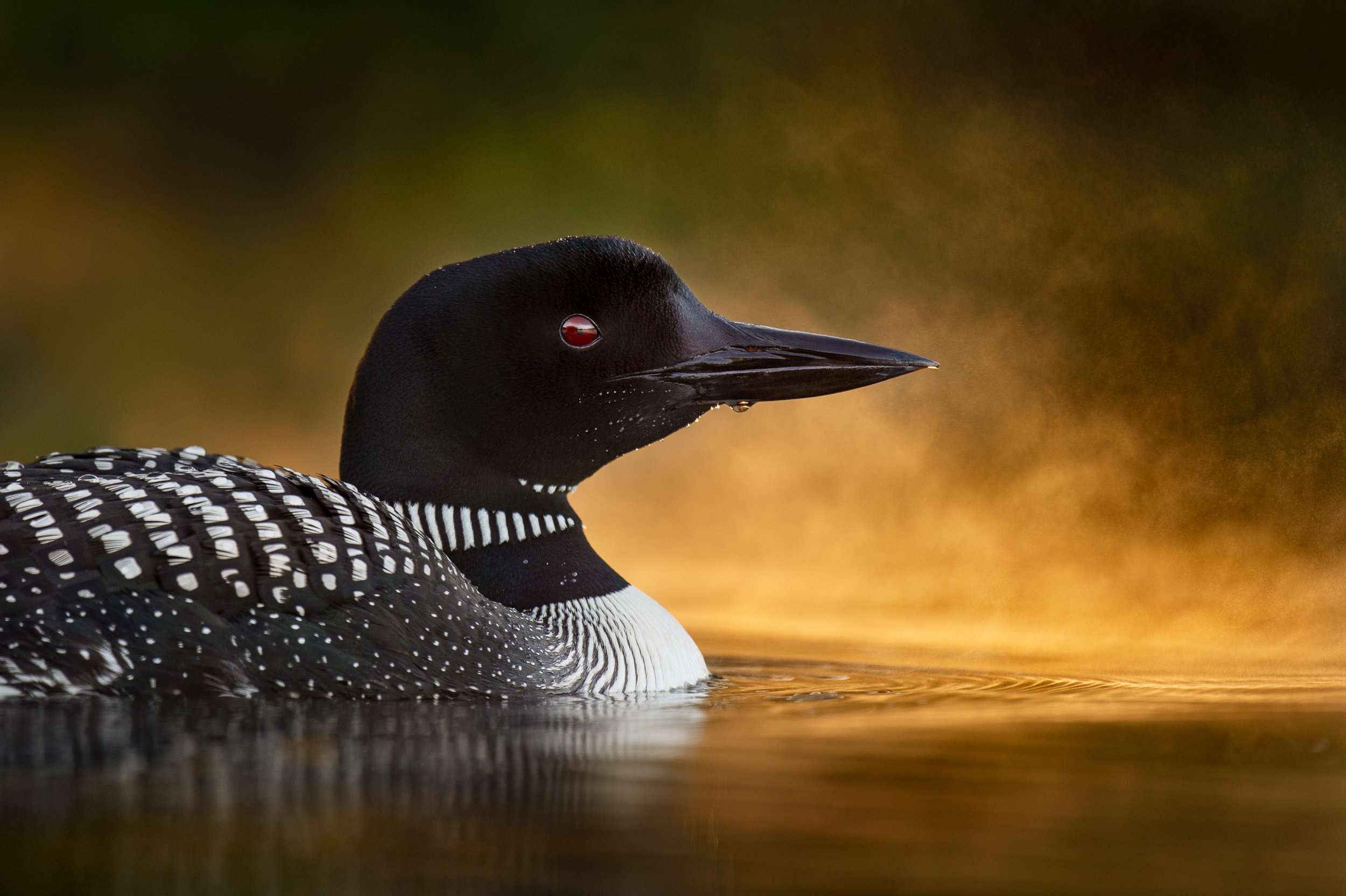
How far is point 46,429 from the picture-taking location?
19.7 ft

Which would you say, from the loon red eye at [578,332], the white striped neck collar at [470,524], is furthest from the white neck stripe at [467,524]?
the loon red eye at [578,332]

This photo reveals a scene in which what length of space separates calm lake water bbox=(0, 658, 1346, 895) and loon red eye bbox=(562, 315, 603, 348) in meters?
0.71

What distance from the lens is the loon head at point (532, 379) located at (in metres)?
2.69

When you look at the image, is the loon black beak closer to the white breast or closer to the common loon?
the common loon

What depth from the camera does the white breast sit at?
257 centimetres

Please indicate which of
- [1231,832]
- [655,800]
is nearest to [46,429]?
[655,800]

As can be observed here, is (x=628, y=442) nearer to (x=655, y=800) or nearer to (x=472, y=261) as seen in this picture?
(x=472, y=261)

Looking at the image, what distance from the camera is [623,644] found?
2.65 m

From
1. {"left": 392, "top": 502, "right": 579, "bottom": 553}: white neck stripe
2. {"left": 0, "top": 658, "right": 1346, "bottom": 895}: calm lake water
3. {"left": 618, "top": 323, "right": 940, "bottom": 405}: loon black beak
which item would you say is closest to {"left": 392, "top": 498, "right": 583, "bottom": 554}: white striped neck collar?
{"left": 392, "top": 502, "right": 579, "bottom": 553}: white neck stripe

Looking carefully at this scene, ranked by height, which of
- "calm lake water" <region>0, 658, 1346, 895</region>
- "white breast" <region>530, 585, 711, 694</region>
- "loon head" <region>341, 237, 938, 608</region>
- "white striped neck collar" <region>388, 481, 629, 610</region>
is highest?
"loon head" <region>341, 237, 938, 608</region>

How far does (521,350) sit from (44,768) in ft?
4.30

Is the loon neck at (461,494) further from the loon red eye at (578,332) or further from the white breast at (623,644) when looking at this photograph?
the loon red eye at (578,332)

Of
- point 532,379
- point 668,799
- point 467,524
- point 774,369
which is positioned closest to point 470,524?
point 467,524

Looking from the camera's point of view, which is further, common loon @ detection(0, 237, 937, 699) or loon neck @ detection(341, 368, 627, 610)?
loon neck @ detection(341, 368, 627, 610)
